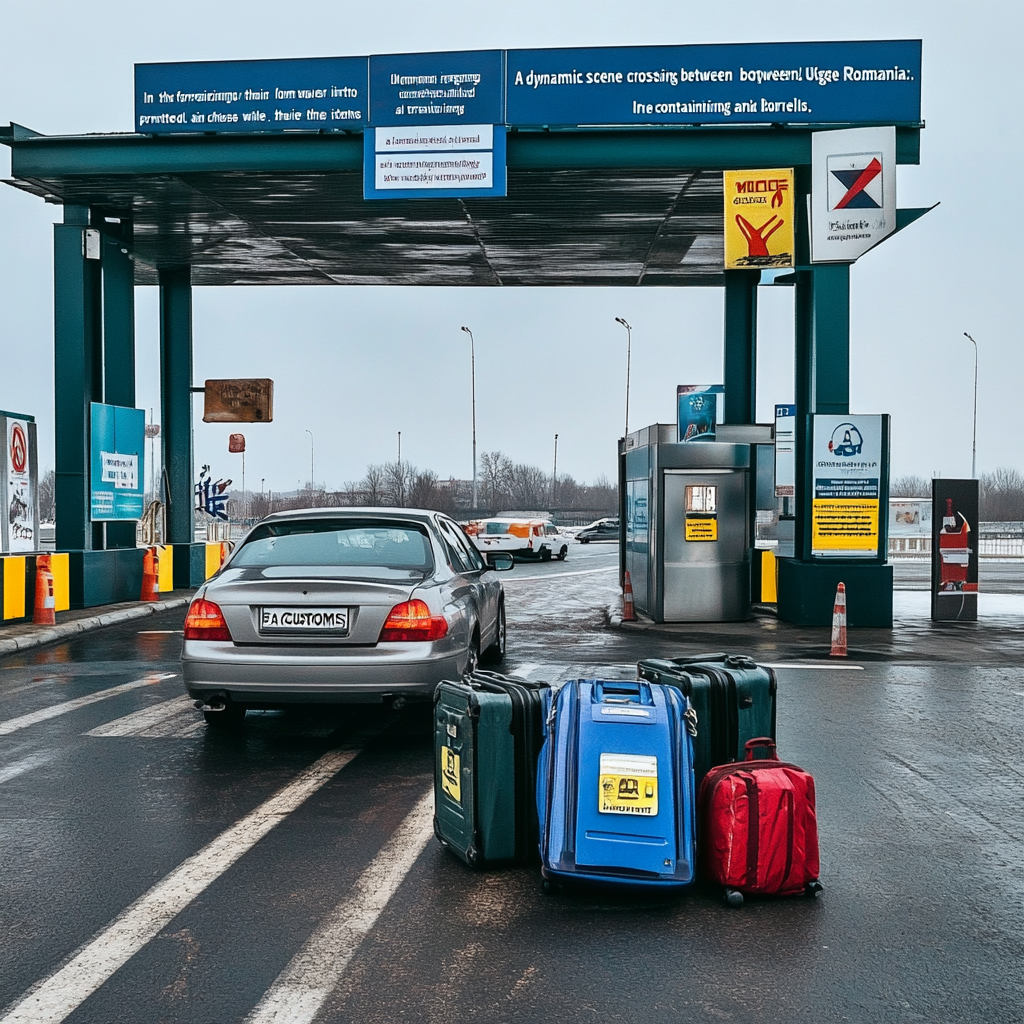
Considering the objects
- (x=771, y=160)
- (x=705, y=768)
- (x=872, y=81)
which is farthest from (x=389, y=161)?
(x=705, y=768)

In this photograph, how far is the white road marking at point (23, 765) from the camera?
21.8 ft

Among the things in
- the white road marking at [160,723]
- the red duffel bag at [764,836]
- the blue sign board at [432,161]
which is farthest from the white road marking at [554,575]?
the red duffel bag at [764,836]

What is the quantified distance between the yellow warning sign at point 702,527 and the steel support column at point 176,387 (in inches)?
401

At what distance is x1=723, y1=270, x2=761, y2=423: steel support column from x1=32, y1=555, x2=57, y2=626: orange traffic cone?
11.1 metres

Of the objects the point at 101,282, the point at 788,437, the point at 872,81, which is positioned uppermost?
the point at 872,81

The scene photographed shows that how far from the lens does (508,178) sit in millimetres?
15797

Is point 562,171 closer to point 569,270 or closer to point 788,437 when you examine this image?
point 788,437

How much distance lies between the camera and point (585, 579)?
2661 cm

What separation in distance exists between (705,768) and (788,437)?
1172 cm

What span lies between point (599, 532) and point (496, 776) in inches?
2167

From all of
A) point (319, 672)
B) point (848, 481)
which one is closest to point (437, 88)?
point (848, 481)

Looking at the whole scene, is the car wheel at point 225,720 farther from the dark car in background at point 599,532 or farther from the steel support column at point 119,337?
the dark car in background at point 599,532

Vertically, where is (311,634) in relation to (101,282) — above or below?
below

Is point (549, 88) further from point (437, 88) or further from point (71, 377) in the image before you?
point (71, 377)
